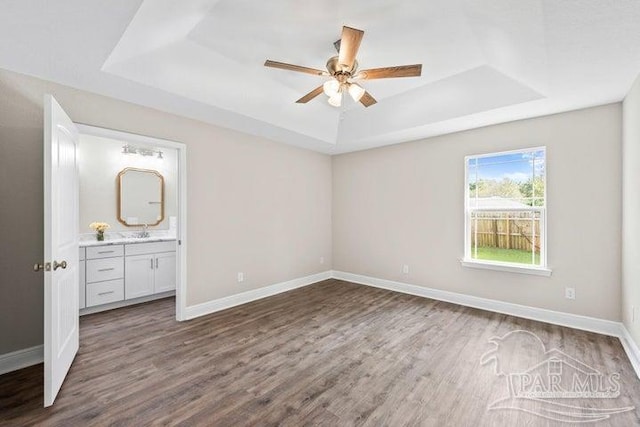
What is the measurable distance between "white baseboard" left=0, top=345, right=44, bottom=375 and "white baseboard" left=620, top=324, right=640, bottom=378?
5003 millimetres

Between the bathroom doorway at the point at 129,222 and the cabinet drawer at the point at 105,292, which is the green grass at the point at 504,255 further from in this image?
the cabinet drawer at the point at 105,292

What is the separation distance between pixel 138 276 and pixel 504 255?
16.6 ft

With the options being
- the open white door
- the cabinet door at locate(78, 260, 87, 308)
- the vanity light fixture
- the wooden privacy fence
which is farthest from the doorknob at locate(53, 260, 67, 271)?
the wooden privacy fence

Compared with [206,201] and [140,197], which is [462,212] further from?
[140,197]

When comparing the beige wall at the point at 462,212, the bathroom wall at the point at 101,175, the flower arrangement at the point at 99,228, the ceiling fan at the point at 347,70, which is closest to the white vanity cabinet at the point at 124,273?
the flower arrangement at the point at 99,228

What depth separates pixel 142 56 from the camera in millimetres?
2492

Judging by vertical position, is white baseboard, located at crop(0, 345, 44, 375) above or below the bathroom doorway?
below

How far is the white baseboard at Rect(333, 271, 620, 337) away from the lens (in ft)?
→ 9.93

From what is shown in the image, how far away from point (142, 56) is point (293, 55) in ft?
4.53

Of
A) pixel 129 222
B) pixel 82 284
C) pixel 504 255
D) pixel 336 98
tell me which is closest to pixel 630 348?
pixel 504 255

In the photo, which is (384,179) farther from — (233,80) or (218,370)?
(218,370)

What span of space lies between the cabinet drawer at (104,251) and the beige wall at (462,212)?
3.51 m

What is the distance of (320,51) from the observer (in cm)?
281
